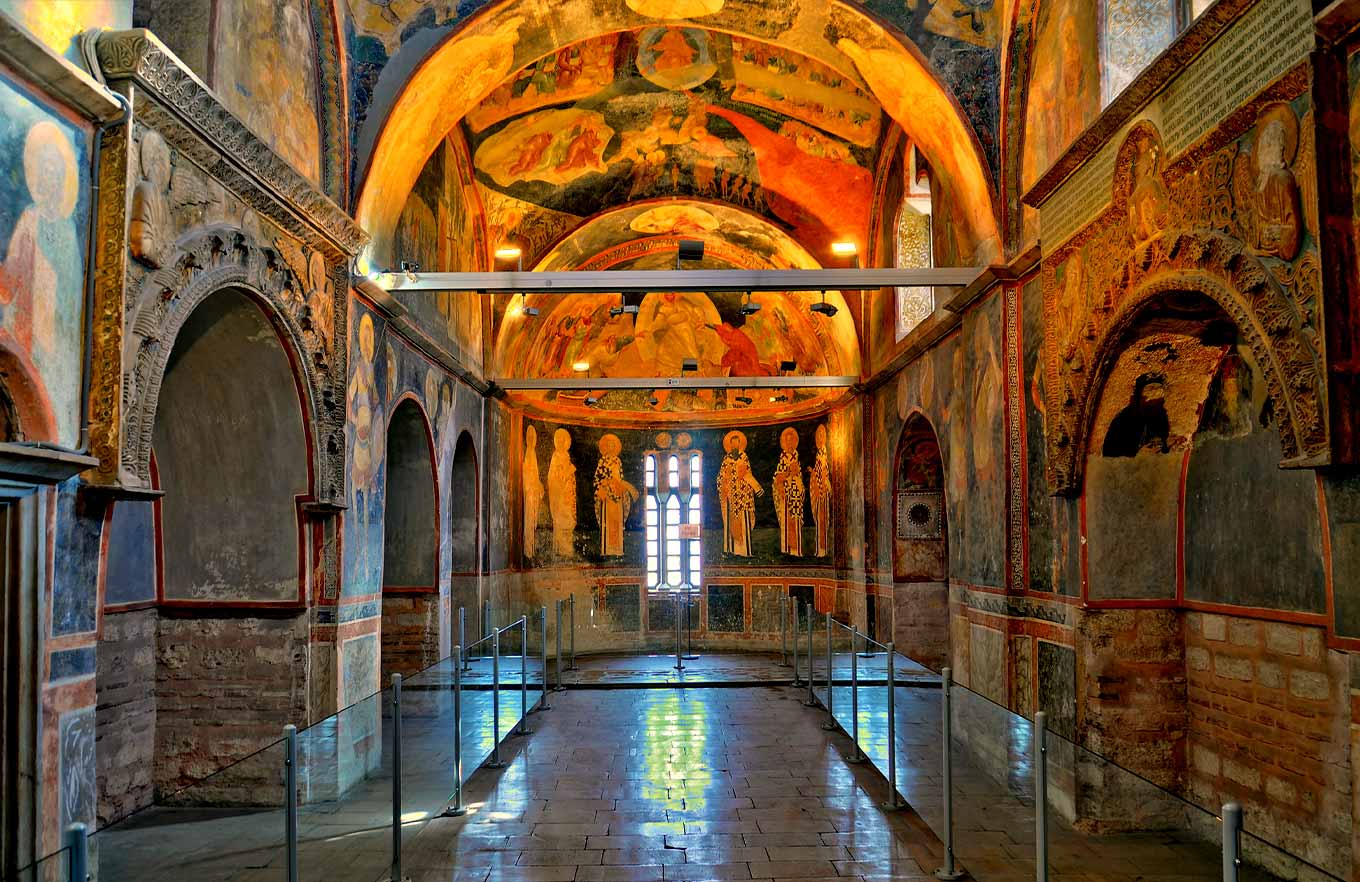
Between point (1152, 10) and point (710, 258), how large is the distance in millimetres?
13676

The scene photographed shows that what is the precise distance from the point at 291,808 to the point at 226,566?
217 inches

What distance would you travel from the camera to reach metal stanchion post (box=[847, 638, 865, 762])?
10.8 m

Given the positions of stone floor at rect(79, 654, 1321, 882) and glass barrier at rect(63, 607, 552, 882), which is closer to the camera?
glass barrier at rect(63, 607, 552, 882)

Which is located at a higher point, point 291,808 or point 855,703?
point 291,808

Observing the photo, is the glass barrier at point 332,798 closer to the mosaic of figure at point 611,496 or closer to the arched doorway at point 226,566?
the arched doorway at point 226,566

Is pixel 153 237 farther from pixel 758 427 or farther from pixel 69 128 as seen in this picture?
pixel 758 427

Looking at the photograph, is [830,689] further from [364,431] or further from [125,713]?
[125,713]

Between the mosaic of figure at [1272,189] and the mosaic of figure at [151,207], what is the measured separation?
7.02 meters

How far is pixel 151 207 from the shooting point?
A: 7008 millimetres

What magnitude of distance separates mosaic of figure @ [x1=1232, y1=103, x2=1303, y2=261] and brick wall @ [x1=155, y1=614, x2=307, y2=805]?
8.74 meters

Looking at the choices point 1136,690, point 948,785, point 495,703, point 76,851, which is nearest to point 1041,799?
point 948,785

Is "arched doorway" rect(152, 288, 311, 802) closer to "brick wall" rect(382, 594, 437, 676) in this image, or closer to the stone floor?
the stone floor

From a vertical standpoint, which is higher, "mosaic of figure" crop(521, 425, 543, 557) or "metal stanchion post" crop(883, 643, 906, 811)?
"mosaic of figure" crop(521, 425, 543, 557)

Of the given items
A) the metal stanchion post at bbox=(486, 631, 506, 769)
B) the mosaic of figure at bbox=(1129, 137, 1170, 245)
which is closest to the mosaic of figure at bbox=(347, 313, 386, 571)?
the metal stanchion post at bbox=(486, 631, 506, 769)
